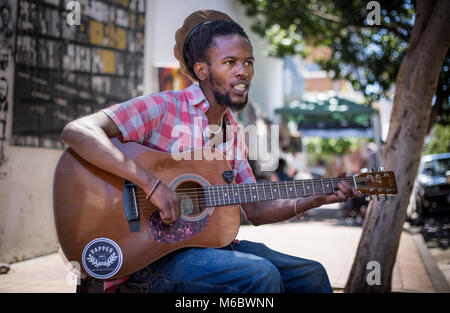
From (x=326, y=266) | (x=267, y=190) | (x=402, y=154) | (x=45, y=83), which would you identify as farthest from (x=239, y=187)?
(x=45, y=83)

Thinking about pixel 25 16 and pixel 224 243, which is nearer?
pixel 224 243

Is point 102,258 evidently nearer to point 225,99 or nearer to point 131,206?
point 131,206

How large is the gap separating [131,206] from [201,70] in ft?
2.87

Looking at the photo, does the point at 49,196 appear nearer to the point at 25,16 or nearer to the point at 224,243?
the point at 25,16

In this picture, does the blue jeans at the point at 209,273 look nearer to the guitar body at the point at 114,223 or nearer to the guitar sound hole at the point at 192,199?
the guitar body at the point at 114,223

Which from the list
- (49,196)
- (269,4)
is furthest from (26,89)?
(269,4)

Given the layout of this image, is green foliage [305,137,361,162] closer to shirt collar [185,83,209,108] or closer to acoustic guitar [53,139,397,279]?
shirt collar [185,83,209,108]

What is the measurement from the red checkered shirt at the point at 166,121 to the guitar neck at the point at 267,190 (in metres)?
0.28

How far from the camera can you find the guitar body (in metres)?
1.97

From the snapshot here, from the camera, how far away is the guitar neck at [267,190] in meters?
2.23

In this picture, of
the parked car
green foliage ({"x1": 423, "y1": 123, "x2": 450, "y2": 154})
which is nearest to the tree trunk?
the parked car

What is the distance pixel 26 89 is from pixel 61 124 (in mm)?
786

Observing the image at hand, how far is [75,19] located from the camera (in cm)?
529

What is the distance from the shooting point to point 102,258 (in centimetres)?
197
